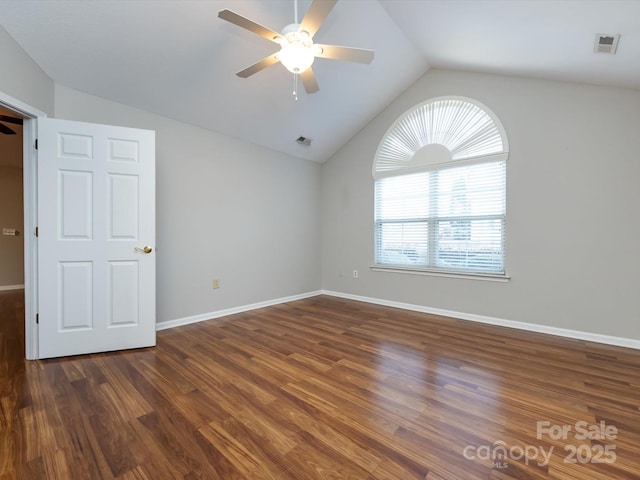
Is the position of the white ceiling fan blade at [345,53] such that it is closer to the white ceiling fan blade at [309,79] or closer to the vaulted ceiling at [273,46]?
the white ceiling fan blade at [309,79]

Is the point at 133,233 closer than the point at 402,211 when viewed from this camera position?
Yes

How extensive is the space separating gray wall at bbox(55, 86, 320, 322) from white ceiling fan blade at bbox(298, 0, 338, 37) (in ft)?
7.32

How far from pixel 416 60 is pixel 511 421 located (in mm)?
3936

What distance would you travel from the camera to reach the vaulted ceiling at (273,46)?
213 centimetres

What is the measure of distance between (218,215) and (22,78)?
2074 mm

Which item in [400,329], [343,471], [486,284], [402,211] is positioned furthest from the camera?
[402,211]

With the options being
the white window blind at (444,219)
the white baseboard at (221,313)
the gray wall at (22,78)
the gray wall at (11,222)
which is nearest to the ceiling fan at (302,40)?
the gray wall at (22,78)

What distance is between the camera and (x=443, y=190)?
383 cm

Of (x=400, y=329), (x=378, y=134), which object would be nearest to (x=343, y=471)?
(x=400, y=329)

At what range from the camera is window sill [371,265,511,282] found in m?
3.38

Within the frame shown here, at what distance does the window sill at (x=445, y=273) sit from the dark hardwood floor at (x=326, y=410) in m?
0.77

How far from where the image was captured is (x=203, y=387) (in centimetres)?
199

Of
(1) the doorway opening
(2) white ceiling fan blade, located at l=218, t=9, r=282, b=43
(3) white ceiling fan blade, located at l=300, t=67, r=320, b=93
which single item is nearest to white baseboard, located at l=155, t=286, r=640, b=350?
(3) white ceiling fan blade, located at l=300, t=67, r=320, b=93

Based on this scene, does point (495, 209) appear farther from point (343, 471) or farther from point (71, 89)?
point (71, 89)
